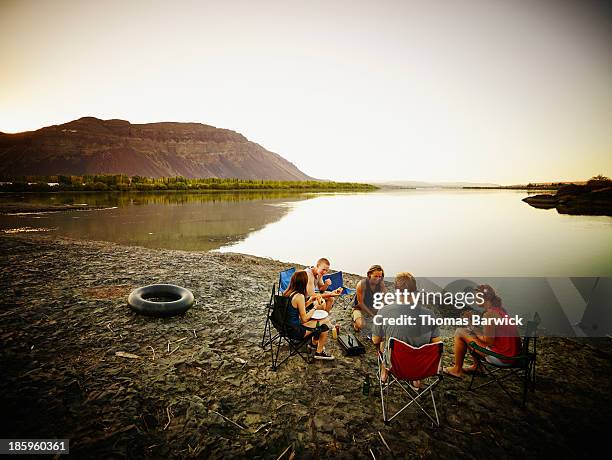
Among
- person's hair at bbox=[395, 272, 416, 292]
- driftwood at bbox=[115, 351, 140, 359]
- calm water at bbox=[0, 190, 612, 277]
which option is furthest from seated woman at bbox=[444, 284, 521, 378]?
calm water at bbox=[0, 190, 612, 277]

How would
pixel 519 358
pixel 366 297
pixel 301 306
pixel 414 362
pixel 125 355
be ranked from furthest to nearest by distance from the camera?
pixel 366 297
pixel 125 355
pixel 301 306
pixel 519 358
pixel 414 362

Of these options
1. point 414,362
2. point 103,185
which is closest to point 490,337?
point 414,362

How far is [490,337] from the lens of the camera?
4234mm

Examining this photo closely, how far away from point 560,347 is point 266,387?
6.41 m

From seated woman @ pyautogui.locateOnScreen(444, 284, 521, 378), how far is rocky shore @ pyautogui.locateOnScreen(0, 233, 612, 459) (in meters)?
0.40

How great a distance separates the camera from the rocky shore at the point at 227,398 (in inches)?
129

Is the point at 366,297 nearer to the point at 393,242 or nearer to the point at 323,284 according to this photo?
the point at 323,284

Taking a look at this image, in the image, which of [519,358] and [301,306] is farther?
[301,306]

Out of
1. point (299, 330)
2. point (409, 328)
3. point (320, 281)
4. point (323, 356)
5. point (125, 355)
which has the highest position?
point (409, 328)

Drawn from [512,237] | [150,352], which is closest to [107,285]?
[150,352]

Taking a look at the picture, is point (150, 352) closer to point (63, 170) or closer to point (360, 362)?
point (360, 362)

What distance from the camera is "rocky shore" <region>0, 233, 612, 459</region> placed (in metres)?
3.27

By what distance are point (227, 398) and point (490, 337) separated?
411 centimetres

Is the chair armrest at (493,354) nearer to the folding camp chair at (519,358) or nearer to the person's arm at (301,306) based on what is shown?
the folding camp chair at (519,358)
